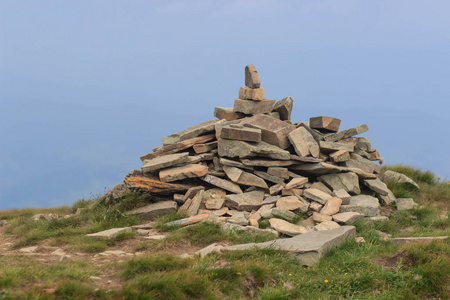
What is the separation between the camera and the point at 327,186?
38.6 ft

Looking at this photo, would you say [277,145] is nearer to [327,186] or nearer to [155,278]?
[327,186]

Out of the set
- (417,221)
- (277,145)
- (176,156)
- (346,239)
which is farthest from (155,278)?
(417,221)

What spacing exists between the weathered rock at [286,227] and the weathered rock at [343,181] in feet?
9.33

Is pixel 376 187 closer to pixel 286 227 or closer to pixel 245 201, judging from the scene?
pixel 245 201

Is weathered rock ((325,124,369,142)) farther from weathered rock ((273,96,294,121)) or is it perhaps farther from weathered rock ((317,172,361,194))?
weathered rock ((317,172,361,194))

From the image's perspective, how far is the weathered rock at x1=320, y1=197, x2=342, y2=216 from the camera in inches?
397

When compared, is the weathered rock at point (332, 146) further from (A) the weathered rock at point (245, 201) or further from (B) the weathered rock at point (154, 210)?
(B) the weathered rock at point (154, 210)

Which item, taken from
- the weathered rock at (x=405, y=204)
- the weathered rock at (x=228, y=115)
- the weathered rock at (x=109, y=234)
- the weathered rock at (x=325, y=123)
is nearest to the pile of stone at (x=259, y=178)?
the weathered rock at (x=405, y=204)

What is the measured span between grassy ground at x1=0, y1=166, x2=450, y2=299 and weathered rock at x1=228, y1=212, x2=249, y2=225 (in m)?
0.84

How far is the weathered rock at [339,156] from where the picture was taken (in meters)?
12.1

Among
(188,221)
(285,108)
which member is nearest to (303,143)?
(285,108)

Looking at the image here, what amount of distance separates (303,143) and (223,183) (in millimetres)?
2586

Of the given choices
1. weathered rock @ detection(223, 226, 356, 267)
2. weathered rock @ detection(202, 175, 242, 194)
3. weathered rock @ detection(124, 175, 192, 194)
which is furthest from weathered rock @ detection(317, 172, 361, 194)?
weathered rock @ detection(124, 175, 192, 194)

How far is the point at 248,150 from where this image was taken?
11.1 meters
